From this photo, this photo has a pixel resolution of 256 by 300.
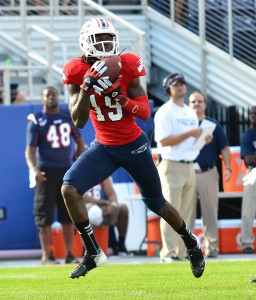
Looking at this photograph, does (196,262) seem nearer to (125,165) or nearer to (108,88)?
(125,165)

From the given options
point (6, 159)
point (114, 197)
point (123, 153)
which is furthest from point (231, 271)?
point (6, 159)

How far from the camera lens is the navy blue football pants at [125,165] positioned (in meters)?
8.63

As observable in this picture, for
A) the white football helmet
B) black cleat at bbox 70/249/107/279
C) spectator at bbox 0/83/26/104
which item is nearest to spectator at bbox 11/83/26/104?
spectator at bbox 0/83/26/104

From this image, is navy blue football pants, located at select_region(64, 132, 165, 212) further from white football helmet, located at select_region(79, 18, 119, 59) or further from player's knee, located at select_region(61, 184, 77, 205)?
white football helmet, located at select_region(79, 18, 119, 59)

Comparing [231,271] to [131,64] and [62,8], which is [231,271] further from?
[62,8]

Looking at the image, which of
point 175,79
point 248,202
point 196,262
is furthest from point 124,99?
point 248,202

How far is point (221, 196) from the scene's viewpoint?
14719 mm

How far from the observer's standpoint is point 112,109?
8711mm

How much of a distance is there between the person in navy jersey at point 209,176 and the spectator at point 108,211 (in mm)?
1128

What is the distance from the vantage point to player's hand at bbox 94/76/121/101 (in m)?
8.37

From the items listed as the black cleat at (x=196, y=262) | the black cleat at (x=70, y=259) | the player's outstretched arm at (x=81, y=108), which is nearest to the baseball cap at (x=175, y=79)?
the black cleat at (x=70, y=259)

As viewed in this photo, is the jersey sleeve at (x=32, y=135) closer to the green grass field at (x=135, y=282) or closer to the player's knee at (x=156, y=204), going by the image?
the green grass field at (x=135, y=282)

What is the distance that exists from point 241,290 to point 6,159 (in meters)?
7.14

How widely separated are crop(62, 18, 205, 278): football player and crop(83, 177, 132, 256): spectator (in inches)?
Answer: 198
